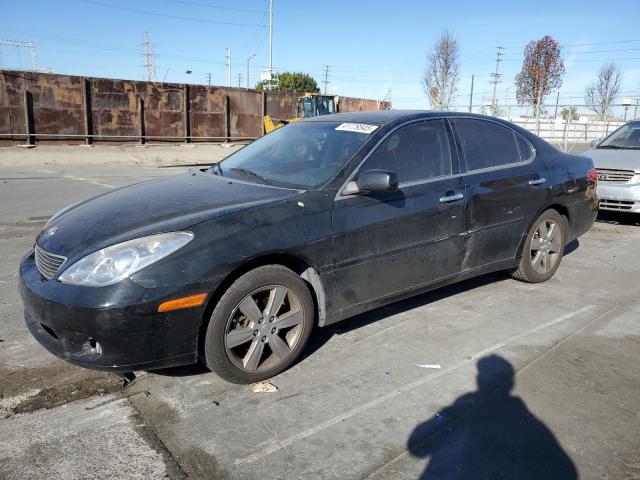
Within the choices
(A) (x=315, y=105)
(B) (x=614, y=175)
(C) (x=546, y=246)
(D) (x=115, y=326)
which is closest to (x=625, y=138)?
(B) (x=614, y=175)

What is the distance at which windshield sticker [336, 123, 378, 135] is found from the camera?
3.95 meters

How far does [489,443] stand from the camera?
268cm

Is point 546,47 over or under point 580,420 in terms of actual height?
over

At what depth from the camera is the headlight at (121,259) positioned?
2777mm

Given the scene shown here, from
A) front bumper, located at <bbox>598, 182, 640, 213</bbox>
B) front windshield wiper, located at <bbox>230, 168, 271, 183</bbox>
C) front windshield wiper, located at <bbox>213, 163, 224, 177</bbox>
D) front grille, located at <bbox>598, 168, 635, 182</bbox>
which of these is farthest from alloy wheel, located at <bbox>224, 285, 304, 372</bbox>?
front grille, located at <bbox>598, 168, 635, 182</bbox>

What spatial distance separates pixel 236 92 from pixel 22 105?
30.0ft

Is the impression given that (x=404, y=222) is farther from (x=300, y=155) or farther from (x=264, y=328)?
(x=264, y=328)

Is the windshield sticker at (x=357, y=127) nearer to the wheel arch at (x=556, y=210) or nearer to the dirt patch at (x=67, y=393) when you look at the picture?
the wheel arch at (x=556, y=210)

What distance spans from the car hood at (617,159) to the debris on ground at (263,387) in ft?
23.5

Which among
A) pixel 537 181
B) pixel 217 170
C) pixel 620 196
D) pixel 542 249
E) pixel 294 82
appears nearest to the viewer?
pixel 217 170

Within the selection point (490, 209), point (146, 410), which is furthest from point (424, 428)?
point (490, 209)

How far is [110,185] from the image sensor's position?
12.1m

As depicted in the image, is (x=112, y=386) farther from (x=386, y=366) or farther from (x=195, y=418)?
(x=386, y=366)

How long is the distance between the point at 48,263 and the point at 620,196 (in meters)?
7.93
